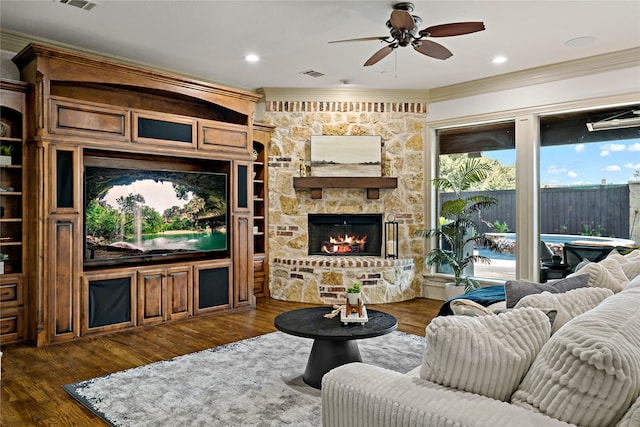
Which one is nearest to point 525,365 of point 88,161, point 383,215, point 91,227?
point 91,227

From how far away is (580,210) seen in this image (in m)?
5.27

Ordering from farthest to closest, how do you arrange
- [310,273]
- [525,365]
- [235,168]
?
[310,273], [235,168], [525,365]

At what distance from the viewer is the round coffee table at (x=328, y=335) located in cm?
299

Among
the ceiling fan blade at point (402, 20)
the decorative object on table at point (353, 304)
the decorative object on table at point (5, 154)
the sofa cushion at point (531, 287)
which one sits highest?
the ceiling fan blade at point (402, 20)

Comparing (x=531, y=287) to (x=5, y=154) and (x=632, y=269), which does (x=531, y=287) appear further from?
(x=5, y=154)

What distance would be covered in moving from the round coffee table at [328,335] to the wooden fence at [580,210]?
3.10 meters

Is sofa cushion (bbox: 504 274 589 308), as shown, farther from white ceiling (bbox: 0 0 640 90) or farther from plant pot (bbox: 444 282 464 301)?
plant pot (bbox: 444 282 464 301)

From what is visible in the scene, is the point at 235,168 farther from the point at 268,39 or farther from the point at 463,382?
the point at 463,382

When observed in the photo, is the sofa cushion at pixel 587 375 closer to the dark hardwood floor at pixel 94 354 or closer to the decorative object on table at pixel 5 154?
the dark hardwood floor at pixel 94 354

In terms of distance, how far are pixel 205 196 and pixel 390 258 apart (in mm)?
2486

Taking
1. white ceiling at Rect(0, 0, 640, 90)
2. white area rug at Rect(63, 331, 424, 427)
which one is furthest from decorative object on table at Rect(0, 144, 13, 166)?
white area rug at Rect(63, 331, 424, 427)

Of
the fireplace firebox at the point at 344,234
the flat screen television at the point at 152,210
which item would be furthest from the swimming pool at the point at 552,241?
the flat screen television at the point at 152,210

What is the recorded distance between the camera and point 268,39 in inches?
176

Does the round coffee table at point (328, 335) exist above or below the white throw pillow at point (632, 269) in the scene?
below
